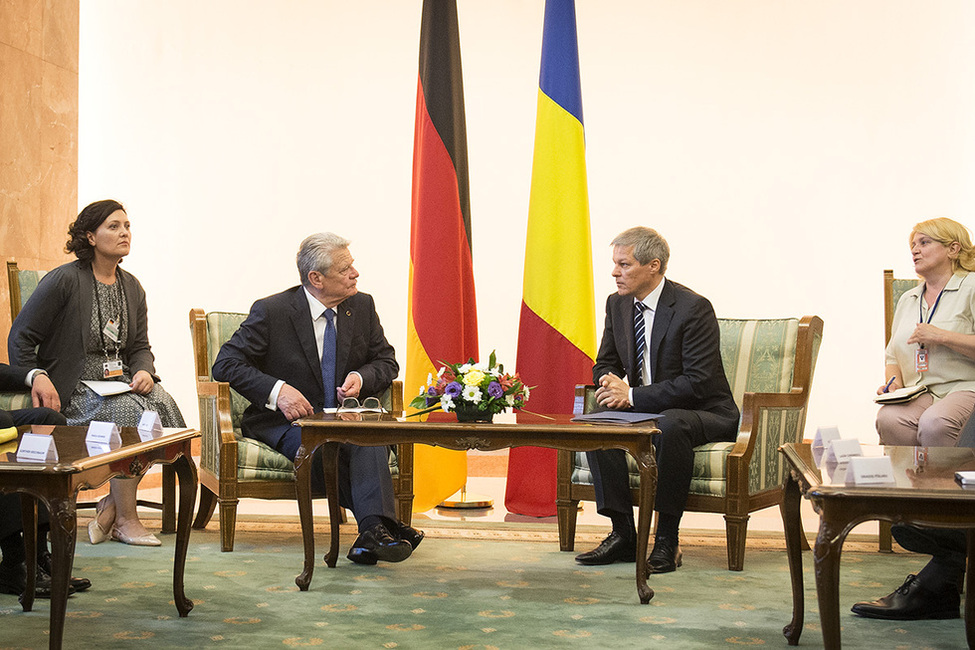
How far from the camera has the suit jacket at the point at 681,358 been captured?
3738 mm

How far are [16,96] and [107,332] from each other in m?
1.75

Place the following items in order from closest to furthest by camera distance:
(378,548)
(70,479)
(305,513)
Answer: (70,479), (305,513), (378,548)

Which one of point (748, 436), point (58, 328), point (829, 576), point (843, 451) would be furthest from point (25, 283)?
point (829, 576)

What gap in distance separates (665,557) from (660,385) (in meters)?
0.64

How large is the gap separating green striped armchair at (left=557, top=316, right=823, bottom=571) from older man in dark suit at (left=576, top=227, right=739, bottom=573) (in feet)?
0.32

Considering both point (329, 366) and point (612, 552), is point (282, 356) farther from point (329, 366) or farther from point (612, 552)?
point (612, 552)

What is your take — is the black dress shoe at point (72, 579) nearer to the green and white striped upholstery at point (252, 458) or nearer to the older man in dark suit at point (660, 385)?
the green and white striped upholstery at point (252, 458)

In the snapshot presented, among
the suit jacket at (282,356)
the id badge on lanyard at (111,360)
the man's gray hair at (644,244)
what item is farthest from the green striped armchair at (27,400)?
the man's gray hair at (644,244)

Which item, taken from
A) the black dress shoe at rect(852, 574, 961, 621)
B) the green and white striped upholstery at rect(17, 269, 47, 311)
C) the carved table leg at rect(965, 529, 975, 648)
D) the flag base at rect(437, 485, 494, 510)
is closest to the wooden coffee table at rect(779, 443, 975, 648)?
the carved table leg at rect(965, 529, 975, 648)

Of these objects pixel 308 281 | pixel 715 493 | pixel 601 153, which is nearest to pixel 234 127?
pixel 601 153

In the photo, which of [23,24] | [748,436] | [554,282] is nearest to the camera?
[748,436]

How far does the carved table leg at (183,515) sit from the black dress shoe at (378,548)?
0.72 metres

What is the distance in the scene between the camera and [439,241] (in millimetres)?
4754

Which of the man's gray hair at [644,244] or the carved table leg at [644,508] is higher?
the man's gray hair at [644,244]
